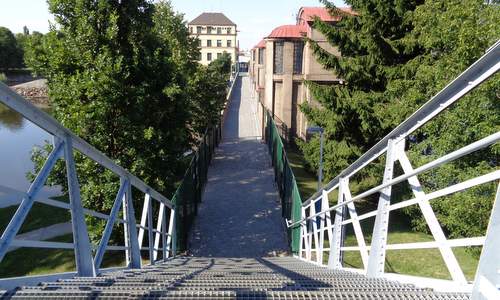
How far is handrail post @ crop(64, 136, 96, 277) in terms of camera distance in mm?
3148

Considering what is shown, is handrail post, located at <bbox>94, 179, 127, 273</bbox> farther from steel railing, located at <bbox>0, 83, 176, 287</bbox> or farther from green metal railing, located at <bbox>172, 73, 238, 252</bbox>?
green metal railing, located at <bbox>172, 73, 238, 252</bbox>

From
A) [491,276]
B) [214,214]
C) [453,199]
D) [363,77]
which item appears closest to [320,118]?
[363,77]

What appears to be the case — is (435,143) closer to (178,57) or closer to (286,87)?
(178,57)

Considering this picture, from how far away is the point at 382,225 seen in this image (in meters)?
3.48

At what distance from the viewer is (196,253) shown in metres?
11.8

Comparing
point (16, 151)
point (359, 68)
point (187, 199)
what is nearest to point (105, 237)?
point (187, 199)

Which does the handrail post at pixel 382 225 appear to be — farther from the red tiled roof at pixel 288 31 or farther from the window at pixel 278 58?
the window at pixel 278 58

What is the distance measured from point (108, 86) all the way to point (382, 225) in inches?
285

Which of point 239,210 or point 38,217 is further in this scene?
point 38,217

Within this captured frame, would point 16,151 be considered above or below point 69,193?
below

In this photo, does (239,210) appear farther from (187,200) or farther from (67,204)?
(67,204)

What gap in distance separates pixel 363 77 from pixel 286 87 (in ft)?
41.8

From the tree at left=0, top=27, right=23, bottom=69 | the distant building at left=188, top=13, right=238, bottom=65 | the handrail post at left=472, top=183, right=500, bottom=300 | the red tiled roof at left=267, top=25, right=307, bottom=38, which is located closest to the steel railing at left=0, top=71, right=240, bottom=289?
the handrail post at left=472, top=183, right=500, bottom=300

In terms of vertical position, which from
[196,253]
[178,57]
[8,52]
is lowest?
[196,253]
